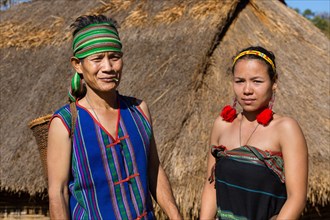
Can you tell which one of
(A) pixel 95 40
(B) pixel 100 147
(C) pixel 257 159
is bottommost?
(C) pixel 257 159

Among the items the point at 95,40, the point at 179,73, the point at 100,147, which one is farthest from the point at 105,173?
the point at 179,73

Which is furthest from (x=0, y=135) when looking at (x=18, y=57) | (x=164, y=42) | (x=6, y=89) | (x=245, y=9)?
(x=245, y=9)

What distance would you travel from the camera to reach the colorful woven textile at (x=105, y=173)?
247cm

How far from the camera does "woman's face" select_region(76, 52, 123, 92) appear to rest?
2547 millimetres

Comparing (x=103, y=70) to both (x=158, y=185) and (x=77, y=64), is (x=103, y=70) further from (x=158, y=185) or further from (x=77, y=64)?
(x=158, y=185)

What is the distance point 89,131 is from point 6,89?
6257mm

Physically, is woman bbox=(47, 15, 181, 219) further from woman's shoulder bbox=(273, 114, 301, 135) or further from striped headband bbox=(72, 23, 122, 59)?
woman's shoulder bbox=(273, 114, 301, 135)

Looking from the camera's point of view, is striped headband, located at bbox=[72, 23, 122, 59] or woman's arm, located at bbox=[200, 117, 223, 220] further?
woman's arm, located at bbox=[200, 117, 223, 220]

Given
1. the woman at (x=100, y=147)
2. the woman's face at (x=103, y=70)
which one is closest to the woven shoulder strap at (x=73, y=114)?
the woman at (x=100, y=147)

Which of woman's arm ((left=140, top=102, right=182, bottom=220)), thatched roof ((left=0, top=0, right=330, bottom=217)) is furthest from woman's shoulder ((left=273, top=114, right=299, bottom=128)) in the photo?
thatched roof ((left=0, top=0, right=330, bottom=217))

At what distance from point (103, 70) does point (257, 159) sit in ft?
2.28

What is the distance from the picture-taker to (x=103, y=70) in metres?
2.54

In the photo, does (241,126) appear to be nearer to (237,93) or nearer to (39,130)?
(237,93)

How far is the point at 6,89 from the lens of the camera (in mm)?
8508
